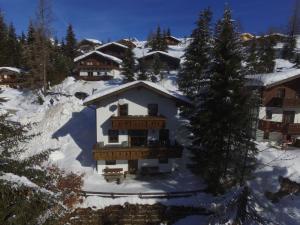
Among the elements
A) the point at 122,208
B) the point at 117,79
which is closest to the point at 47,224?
the point at 122,208

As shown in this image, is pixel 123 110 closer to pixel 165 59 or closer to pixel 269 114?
pixel 269 114

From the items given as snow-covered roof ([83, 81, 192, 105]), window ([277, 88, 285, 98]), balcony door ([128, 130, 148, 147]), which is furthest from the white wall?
window ([277, 88, 285, 98])

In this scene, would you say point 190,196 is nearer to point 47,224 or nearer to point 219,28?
point 219,28

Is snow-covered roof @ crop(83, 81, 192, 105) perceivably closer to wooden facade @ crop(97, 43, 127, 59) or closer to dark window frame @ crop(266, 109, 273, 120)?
dark window frame @ crop(266, 109, 273, 120)

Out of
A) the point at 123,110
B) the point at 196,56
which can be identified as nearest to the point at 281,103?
the point at 196,56

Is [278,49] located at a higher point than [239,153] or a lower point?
higher

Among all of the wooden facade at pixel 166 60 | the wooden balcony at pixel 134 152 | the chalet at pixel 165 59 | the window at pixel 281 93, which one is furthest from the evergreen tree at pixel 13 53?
the window at pixel 281 93
